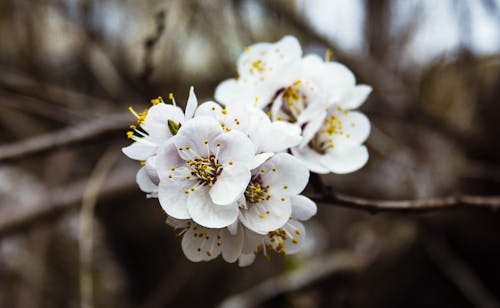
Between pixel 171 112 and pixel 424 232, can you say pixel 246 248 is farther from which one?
pixel 424 232

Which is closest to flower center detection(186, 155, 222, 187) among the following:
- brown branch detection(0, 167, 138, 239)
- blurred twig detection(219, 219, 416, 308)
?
blurred twig detection(219, 219, 416, 308)

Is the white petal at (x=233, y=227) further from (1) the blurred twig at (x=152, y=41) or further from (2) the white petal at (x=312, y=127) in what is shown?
(1) the blurred twig at (x=152, y=41)

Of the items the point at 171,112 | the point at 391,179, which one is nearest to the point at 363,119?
the point at 171,112

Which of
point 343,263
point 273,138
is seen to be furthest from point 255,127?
point 343,263

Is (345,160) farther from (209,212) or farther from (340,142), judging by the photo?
(209,212)

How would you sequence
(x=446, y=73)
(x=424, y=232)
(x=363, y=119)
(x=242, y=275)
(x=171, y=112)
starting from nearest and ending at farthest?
1. (x=171, y=112)
2. (x=363, y=119)
3. (x=424, y=232)
4. (x=242, y=275)
5. (x=446, y=73)
